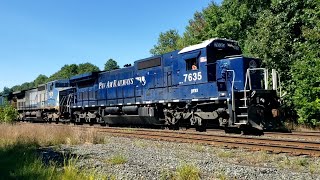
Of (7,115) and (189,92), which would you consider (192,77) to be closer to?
(189,92)

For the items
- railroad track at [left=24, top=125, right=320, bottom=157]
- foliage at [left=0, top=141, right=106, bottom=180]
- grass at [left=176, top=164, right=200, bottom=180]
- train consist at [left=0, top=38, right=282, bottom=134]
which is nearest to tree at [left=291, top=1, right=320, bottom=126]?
train consist at [left=0, top=38, right=282, bottom=134]

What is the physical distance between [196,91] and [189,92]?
0.45 meters

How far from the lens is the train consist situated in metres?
13.5

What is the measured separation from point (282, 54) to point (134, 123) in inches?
370

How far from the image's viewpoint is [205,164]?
306 inches

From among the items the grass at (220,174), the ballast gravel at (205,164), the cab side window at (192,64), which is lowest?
the ballast gravel at (205,164)

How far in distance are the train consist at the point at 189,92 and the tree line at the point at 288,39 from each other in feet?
11.2

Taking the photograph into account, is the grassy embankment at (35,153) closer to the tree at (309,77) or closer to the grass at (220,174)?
the grass at (220,174)

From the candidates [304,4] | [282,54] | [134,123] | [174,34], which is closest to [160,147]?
[134,123]

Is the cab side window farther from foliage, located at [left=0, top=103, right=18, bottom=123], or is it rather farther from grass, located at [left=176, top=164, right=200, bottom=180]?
foliage, located at [left=0, top=103, right=18, bottom=123]

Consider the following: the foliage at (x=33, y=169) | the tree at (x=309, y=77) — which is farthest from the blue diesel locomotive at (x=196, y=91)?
the foliage at (x=33, y=169)

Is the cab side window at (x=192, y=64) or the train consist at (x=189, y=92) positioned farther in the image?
the cab side window at (x=192, y=64)

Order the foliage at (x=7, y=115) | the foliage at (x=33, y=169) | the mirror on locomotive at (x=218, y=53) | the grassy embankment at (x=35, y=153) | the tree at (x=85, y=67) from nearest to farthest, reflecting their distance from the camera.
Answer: the foliage at (x=33, y=169) → the grassy embankment at (x=35, y=153) → the mirror on locomotive at (x=218, y=53) → the foliage at (x=7, y=115) → the tree at (x=85, y=67)

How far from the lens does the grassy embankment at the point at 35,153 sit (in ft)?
22.5
